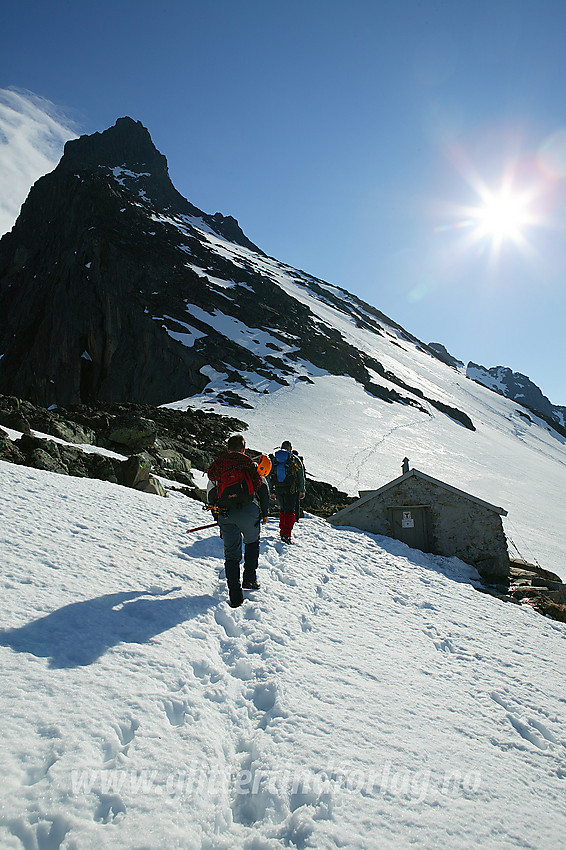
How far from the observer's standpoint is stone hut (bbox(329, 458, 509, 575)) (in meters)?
10.0

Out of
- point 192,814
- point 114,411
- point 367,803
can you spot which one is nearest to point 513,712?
point 367,803

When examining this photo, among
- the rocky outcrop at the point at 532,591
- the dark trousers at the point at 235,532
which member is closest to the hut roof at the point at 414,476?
the rocky outcrop at the point at 532,591

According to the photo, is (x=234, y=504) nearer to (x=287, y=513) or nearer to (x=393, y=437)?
(x=287, y=513)

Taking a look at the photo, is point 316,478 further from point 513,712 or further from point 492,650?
point 513,712

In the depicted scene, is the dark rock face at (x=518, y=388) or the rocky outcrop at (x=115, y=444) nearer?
the rocky outcrop at (x=115, y=444)

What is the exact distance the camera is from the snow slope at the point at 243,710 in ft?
7.48

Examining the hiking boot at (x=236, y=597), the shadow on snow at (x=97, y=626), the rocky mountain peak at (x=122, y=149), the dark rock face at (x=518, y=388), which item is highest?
the dark rock face at (x=518, y=388)

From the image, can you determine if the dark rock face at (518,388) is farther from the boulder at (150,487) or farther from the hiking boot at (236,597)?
the hiking boot at (236,597)

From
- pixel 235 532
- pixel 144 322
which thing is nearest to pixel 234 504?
pixel 235 532

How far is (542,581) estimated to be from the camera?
371 inches

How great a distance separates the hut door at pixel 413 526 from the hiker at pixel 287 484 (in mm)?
2881

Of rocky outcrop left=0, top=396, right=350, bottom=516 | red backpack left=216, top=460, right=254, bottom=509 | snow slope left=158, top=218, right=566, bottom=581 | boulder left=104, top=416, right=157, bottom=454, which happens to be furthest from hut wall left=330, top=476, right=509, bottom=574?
Answer: boulder left=104, top=416, right=157, bottom=454

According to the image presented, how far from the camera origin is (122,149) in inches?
3639

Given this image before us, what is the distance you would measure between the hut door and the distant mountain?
15980cm
